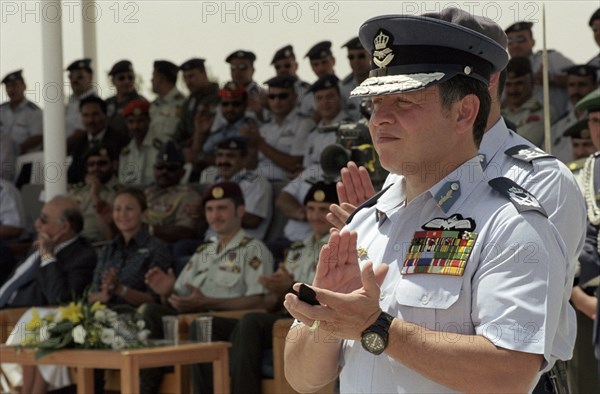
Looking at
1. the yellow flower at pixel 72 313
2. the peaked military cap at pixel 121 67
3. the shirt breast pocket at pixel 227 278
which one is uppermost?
the peaked military cap at pixel 121 67

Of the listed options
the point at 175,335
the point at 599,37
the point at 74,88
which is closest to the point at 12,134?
the point at 74,88

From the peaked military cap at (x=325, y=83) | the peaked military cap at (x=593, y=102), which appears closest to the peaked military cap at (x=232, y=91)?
the peaked military cap at (x=325, y=83)

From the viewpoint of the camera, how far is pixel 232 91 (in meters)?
8.08

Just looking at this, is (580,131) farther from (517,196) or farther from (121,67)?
(121,67)

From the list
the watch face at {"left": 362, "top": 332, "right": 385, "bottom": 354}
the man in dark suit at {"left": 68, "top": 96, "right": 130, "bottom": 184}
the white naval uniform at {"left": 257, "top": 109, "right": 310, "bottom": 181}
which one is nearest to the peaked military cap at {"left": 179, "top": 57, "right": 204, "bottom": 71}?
the man in dark suit at {"left": 68, "top": 96, "right": 130, "bottom": 184}

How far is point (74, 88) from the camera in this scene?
9461 mm

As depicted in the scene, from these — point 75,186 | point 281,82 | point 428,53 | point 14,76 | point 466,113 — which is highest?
point 14,76

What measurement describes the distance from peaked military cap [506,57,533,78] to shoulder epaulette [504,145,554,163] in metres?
3.95

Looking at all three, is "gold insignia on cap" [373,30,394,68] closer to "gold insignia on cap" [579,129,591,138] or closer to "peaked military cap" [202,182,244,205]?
"gold insignia on cap" [579,129,591,138]

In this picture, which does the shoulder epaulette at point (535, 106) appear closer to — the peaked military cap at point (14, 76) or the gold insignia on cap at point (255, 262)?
the gold insignia on cap at point (255, 262)

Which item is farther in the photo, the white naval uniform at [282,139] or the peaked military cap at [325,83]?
the white naval uniform at [282,139]

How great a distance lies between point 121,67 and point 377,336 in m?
7.54

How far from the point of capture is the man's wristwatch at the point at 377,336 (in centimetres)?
188

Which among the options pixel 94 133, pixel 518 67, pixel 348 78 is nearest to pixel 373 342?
pixel 518 67
